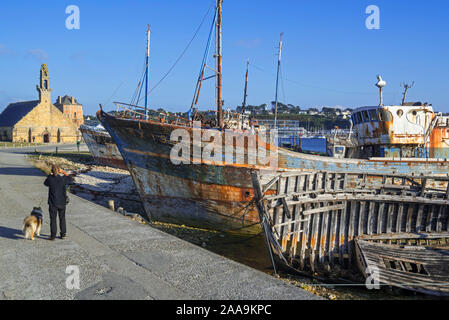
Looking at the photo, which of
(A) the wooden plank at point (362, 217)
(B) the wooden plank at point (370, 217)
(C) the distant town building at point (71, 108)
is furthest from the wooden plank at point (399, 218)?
(C) the distant town building at point (71, 108)

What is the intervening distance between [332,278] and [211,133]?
679cm

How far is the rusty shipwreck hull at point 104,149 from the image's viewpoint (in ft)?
102

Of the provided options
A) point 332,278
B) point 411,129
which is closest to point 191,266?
point 332,278

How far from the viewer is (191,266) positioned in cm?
655

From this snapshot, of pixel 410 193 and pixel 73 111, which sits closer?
pixel 410 193

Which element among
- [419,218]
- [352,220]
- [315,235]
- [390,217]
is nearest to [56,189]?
[315,235]

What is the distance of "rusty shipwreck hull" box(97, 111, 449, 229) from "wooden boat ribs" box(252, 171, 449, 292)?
279cm

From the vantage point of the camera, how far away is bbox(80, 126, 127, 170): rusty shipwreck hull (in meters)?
31.2

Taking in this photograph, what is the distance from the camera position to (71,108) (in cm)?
9038

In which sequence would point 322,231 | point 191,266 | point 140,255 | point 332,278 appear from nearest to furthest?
point 191,266 → point 140,255 → point 332,278 → point 322,231

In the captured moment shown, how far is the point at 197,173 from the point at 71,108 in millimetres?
86987

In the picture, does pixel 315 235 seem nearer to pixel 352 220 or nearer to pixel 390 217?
pixel 352 220

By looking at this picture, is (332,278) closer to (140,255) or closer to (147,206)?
(140,255)

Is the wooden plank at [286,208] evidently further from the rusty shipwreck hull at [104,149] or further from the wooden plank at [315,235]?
the rusty shipwreck hull at [104,149]
